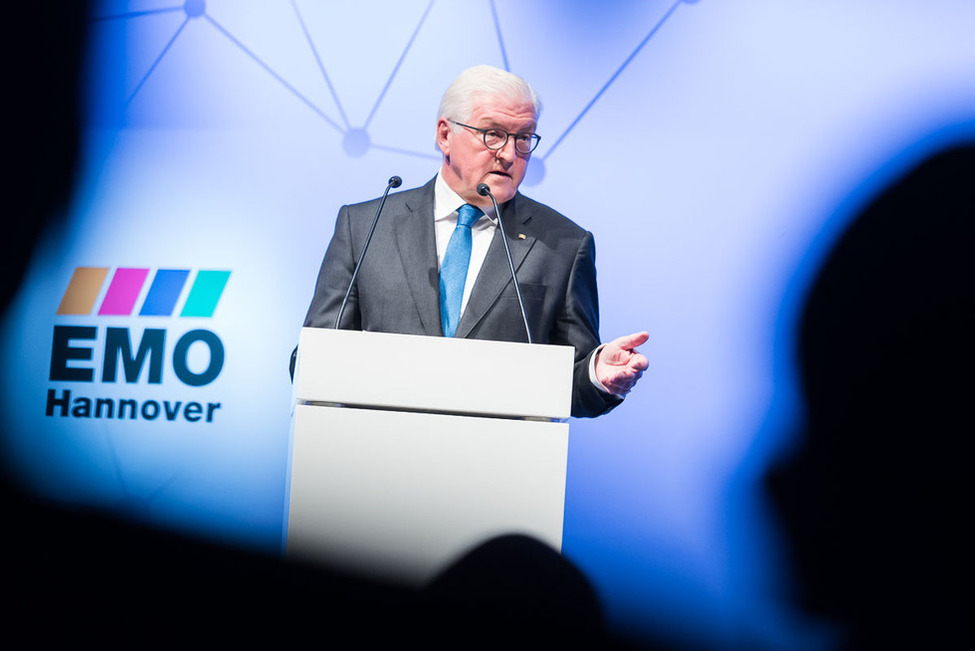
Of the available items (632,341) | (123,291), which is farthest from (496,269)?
(123,291)

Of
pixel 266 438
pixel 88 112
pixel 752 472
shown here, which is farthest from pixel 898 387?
pixel 88 112

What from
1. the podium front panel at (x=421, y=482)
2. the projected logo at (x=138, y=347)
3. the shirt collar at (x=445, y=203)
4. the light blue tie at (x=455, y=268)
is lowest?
the podium front panel at (x=421, y=482)

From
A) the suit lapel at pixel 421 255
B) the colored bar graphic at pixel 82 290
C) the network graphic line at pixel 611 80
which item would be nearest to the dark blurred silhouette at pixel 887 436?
the network graphic line at pixel 611 80

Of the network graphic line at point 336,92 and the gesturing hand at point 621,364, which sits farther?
the network graphic line at point 336,92

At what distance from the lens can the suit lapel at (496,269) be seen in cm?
247

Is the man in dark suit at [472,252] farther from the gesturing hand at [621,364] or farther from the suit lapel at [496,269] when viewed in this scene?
the gesturing hand at [621,364]

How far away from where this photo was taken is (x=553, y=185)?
335 cm

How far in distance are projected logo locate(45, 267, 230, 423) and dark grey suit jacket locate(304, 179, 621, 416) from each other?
0.86 meters

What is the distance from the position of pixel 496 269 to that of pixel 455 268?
0.12 m

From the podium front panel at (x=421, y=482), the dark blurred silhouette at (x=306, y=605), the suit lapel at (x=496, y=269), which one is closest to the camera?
the dark blurred silhouette at (x=306, y=605)

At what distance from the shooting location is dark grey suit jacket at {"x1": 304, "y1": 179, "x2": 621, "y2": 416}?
8.19 ft

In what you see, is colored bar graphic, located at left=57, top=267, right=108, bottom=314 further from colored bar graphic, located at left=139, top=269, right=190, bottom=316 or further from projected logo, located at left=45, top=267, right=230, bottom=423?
colored bar graphic, located at left=139, top=269, right=190, bottom=316

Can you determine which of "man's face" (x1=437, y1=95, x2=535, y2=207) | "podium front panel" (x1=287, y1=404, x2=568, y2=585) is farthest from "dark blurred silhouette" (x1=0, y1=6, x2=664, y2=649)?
"man's face" (x1=437, y1=95, x2=535, y2=207)

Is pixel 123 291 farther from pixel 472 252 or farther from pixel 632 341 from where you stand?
pixel 632 341
